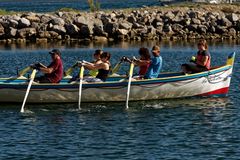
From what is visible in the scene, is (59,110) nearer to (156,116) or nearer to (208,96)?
(156,116)

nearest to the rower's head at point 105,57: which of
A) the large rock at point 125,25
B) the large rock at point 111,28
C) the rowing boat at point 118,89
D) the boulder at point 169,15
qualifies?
the rowing boat at point 118,89

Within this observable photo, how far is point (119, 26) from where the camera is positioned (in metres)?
62.3

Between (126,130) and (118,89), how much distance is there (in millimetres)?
4752

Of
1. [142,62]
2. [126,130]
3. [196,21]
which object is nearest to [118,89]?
[142,62]

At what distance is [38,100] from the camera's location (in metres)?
27.6

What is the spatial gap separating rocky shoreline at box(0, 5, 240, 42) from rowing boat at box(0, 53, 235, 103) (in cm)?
3303

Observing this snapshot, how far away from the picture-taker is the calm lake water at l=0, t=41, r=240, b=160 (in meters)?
20.0

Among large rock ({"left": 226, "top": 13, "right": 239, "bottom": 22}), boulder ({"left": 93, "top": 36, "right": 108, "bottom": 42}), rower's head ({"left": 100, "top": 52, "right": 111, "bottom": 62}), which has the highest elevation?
rower's head ({"left": 100, "top": 52, "right": 111, "bottom": 62})

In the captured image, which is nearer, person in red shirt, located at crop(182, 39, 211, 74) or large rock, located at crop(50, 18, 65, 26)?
person in red shirt, located at crop(182, 39, 211, 74)

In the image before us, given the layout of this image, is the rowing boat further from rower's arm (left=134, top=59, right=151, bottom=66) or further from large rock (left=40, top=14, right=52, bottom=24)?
large rock (left=40, top=14, right=52, bottom=24)

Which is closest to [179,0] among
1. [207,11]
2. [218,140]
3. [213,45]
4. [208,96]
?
[207,11]

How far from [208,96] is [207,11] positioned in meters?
41.4

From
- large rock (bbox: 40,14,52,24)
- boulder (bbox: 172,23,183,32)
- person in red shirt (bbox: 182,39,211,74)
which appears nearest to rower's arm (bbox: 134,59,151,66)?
person in red shirt (bbox: 182,39,211,74)

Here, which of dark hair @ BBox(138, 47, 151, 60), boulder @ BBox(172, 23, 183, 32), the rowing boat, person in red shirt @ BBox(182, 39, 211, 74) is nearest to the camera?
the rowing boat
